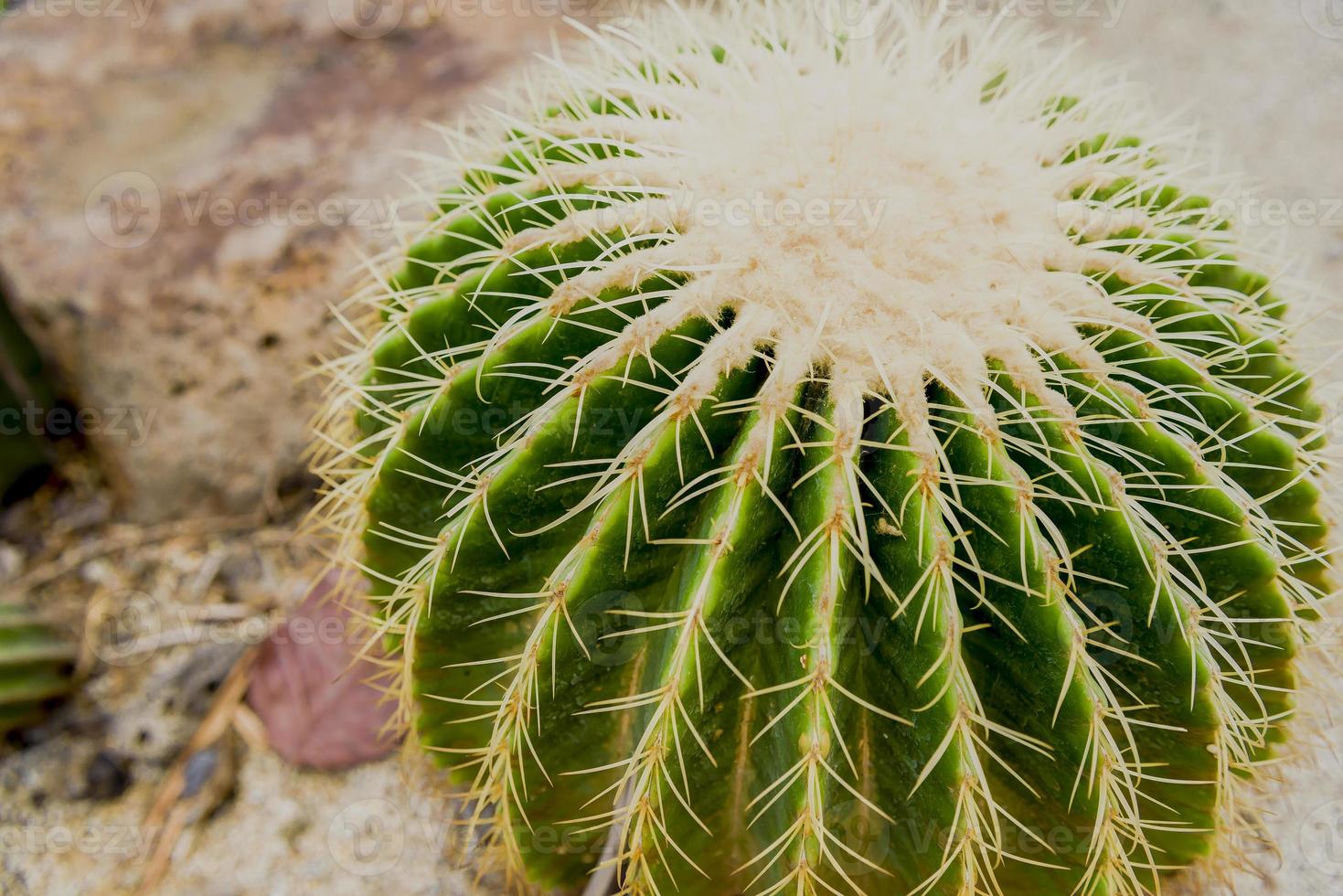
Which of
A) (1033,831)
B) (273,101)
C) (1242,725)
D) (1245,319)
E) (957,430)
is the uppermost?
(1245,319)

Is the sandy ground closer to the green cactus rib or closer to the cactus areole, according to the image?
the green cactus rib

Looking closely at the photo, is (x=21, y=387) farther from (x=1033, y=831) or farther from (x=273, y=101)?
(x=1033, y=831)

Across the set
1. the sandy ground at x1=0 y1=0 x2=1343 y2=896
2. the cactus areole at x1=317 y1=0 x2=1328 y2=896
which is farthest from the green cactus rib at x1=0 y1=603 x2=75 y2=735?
the cactus areole at x1=317 y1=0 x2=1328 y2=896

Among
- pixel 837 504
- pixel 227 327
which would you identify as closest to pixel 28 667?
pixel 227 327

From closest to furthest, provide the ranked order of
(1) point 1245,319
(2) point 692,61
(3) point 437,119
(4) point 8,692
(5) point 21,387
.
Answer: (1) point 1245,319 < (2) point 692,61 < (4) point 8,692 < (5) point 21,387 < (3) point 437,119

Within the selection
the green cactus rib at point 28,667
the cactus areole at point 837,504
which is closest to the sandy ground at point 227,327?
the green cactus rib at point 28,667

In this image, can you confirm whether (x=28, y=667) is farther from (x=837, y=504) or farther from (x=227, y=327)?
(x=837, y=504)

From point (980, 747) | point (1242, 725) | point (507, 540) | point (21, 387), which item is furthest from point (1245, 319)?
point (21, 387)
